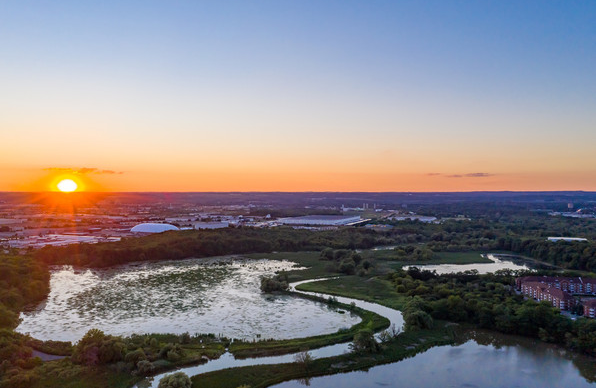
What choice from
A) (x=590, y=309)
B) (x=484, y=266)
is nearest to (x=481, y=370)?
(x=590, y=309)

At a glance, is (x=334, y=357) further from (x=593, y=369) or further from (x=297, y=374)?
(x=593, y=369)

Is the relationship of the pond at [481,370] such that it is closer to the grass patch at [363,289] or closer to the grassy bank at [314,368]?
the grassy bank at [314,368]

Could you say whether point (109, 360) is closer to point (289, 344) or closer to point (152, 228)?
point (289, 344)

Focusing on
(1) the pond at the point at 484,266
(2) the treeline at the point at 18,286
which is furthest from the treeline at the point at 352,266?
(2) the treeline at the point at 18,286

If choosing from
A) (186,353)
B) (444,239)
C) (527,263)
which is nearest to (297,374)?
(186,353)

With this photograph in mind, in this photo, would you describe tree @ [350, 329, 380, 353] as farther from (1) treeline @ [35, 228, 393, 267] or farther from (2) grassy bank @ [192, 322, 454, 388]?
(1) treeline @ [35, 228, 393, 267]

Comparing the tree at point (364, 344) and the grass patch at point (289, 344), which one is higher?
the tree at point (364, 344)
